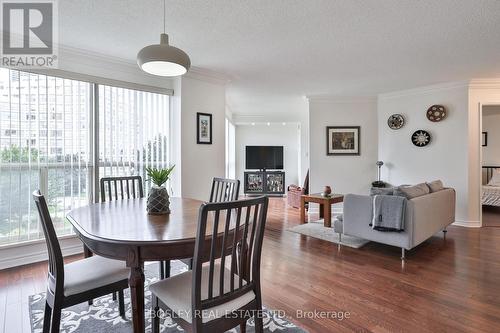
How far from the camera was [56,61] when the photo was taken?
117 inches

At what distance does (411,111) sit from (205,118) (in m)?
3.83

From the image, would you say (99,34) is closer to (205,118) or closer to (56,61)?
(56,61)

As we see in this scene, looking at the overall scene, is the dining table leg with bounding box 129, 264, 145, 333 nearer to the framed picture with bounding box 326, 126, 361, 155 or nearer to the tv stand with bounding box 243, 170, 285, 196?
the framed picture with bounding box 326, 126, 361, 155

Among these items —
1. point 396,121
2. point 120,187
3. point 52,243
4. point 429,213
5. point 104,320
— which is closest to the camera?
point 52,243

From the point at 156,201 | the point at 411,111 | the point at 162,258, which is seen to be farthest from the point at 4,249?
the point at 411,111

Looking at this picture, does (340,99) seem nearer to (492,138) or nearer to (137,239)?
(492,138)

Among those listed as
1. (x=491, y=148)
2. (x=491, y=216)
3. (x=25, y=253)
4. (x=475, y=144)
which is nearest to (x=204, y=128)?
(x=25, y=253)

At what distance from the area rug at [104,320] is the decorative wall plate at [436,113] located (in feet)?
14.8

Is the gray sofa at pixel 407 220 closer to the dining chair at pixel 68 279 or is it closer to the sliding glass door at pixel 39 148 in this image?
the dining chair at pixel 68 279

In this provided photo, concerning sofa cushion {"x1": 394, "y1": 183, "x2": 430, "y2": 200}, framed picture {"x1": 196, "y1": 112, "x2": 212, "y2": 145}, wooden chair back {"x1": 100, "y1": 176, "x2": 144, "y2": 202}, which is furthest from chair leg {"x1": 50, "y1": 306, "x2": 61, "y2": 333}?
sofa cushion {"x1": 394, "y1": 183, "x2": 430, "y2": 200}

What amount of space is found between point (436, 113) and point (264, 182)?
453cm

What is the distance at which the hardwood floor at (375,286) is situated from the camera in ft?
6.23

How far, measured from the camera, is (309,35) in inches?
107

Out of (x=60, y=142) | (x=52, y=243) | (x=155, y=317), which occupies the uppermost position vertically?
(x=60, y=142)
